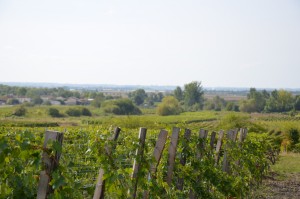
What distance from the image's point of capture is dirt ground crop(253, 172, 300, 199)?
31.3ft

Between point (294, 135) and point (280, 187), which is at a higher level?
point (280, 187)

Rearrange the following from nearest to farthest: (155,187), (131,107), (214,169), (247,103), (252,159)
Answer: (155,187), (214,169), (252,159), (131,107), (247,103)

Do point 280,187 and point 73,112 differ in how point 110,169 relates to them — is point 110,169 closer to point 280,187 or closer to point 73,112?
point 280,187

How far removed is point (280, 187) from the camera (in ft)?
36.1

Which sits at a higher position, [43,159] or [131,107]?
[43,159]

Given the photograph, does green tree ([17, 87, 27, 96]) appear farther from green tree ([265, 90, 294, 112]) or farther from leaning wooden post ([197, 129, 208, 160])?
leaning wooden post ([197, 129, 208, 160])

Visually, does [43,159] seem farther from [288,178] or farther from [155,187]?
[288,178]

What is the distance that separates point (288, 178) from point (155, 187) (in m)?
10.1

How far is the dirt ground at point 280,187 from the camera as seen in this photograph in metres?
9.54

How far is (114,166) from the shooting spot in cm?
362

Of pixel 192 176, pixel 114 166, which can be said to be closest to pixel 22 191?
pixel 114 166

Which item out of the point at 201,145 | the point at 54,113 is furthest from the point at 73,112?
the point at 201,145

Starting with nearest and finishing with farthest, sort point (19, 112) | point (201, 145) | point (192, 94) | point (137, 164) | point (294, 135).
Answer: point (137, 164) → point (201, 145) → point (294, 135) → point (19, 112) → point (192, 94)

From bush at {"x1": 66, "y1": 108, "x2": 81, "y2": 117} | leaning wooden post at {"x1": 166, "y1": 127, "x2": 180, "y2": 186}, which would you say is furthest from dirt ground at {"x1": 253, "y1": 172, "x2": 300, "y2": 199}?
bush at {"x1": 66, "y1": 108, "x2": 81, "y2": 117}
